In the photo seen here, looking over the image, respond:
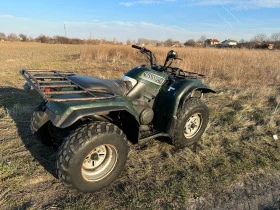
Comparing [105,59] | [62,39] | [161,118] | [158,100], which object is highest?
[158,100]

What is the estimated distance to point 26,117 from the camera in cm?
488

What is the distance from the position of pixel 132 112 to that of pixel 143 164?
88cm

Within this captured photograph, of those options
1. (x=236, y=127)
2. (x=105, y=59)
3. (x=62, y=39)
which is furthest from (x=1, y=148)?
(x=62, y=39)

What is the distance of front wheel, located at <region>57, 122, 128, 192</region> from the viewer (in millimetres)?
2449

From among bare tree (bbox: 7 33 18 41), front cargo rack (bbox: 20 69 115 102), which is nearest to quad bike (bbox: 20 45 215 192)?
front cargo rack (bbox: 20 69 115 102)

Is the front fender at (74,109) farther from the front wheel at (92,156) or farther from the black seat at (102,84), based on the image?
the black seat at (102,84)

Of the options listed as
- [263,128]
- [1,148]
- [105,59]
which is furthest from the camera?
[105,59]

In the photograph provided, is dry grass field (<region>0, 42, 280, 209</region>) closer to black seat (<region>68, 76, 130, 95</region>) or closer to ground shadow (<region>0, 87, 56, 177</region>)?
ground shadow (<region>0, 87, 56, 177</region>)

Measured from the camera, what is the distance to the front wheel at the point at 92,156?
2449mm

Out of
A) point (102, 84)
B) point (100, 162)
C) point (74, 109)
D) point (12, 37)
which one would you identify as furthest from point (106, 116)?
point (12, 37)

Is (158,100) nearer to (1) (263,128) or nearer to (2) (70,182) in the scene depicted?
(2) (70,182)

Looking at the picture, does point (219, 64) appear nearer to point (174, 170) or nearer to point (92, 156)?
point (174, 170)

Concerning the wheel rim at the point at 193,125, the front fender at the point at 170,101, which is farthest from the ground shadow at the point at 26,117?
the wheel rim at the point at 193,125

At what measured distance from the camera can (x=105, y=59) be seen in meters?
14.4
